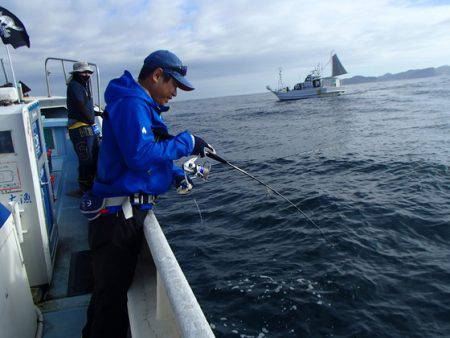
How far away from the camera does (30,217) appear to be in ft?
11.3

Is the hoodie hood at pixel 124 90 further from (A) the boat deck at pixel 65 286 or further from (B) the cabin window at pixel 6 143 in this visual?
(A) the boat deck at pixel 65 286

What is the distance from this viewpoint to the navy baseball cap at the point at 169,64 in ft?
8.21

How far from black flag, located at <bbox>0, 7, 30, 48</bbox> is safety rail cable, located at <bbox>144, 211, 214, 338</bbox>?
314cm

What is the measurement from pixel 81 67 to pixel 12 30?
1.53 m

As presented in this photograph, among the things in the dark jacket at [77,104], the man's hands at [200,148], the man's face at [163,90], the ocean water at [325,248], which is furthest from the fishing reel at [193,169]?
the dark jacket at [77,104]

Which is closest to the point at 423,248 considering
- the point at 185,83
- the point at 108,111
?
the point at 185,83

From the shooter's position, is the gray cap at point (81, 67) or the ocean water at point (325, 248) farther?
the gray cap at point (81, 67)

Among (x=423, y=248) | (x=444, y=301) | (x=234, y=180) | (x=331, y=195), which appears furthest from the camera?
(x=234, y=180)

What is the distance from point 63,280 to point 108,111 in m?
2.38

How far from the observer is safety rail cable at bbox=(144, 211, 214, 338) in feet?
5.09

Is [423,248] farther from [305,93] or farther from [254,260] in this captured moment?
[305,93]

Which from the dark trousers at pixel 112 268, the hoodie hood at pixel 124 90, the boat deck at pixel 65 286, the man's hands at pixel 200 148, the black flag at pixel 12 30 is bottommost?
the boat deck at pixel 65 286

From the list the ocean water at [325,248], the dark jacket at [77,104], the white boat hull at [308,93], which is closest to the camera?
the ocean water at [325,248]

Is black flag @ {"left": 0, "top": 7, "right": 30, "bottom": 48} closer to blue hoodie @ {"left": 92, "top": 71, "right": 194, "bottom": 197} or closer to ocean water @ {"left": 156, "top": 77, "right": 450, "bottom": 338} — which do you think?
blue hoodie @ {"left": 92, "top": 71, "right": 194, "bottom": 197}
